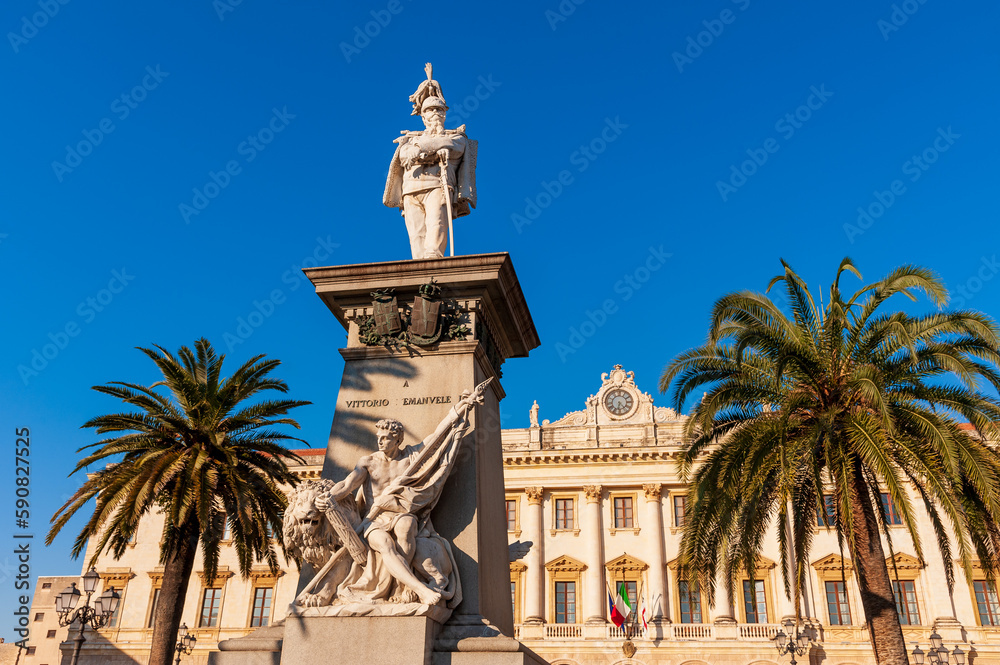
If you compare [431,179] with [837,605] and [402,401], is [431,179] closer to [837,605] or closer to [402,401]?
[402,401]

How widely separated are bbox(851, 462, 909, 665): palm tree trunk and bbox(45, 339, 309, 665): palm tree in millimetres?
11241

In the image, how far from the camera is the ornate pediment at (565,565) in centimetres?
4175

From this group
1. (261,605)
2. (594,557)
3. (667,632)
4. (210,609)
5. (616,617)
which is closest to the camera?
(616,617)

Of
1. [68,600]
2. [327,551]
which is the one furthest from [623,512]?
[327,551]

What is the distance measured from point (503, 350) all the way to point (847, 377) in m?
7.86

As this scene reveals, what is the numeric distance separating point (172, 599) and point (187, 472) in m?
2.54

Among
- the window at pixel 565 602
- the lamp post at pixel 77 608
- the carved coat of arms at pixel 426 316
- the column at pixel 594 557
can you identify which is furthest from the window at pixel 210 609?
the carved coat of arms at pixel 426 316

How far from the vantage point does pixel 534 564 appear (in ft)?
137

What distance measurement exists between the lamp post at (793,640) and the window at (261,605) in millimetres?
24888

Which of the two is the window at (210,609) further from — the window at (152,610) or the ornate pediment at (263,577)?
the window at (152,610)

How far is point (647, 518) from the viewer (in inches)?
1673

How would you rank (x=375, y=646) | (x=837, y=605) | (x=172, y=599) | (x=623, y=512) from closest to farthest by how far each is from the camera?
(x=375, y=646) → (x=172, y=599) → (x=837, y=605) → (x=623, y=512)

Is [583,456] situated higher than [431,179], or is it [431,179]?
[583,456]

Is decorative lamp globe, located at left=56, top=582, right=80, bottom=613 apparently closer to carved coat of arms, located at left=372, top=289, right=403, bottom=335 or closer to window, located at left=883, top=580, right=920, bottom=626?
carved coat of arms, located at left=372, top=289, right=403, bottom=335
